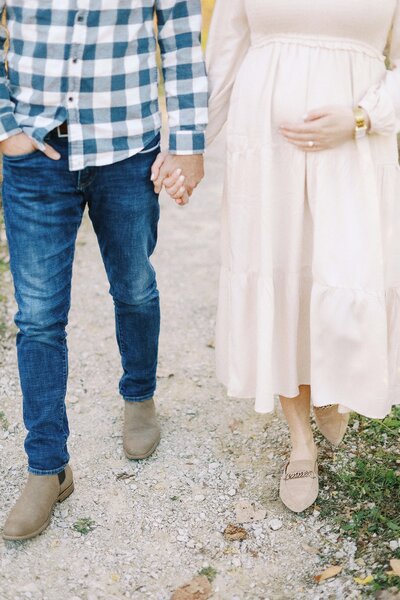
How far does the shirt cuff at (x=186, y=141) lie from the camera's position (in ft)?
9.18

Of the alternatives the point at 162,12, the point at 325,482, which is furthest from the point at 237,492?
the point at 162,12

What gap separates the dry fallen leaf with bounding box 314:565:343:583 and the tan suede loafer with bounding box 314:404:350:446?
2.02 feet

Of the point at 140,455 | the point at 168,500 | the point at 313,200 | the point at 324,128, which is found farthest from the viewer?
the point at 140,455

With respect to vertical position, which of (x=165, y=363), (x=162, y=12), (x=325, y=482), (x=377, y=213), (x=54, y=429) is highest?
(x=162, y=12)

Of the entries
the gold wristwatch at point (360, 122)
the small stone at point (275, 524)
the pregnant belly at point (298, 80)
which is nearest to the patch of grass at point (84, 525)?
the small stone at point (275, 524)

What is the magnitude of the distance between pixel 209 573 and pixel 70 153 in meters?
1.54

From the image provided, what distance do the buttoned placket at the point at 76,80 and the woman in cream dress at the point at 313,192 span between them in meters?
0.52

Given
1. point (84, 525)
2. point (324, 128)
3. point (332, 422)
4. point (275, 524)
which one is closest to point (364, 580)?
point (275, 524)

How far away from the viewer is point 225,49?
2789mm

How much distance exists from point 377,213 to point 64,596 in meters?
1.67

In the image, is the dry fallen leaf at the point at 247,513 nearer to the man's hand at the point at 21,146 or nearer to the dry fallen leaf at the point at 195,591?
the dry fallen leaf at the point at 195,591

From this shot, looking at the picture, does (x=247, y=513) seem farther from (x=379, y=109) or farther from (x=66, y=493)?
(x=379, y=109)

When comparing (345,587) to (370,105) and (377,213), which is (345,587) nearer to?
(377,213)

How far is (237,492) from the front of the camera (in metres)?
3.16
